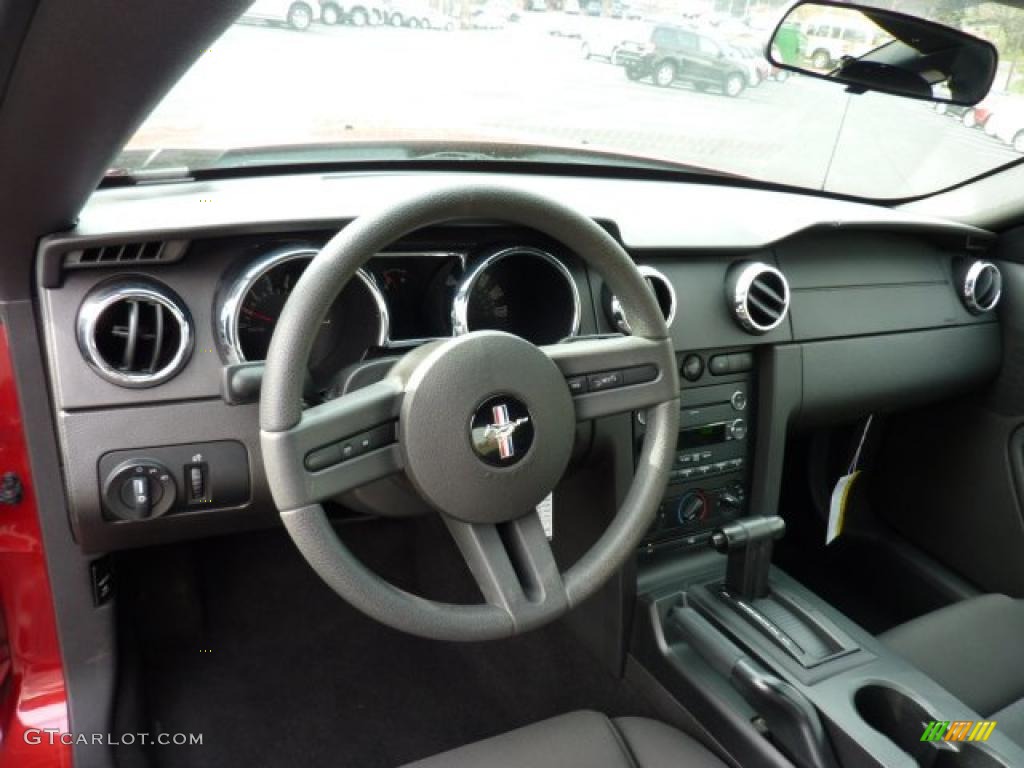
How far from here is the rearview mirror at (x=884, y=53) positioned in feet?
6.07

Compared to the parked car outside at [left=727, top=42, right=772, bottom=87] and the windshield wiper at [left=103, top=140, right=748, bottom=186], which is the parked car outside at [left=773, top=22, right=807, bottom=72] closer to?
the windshield wiper at [left=103, top=140, right=748, bottom=186]

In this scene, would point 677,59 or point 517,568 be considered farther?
point 677,59

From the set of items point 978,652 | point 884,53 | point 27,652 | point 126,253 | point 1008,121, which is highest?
point 884,53

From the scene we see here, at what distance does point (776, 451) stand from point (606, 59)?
6.97ft

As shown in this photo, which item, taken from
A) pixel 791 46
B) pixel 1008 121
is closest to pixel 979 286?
pixel 1008 121

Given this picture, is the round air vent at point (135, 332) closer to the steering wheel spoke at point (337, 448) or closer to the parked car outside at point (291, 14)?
the steering wheel spoke at point (337, 448)

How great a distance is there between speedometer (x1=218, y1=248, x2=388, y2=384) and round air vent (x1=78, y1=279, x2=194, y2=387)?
0.24ft

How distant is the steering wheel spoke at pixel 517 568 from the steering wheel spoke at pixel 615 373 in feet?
0.64

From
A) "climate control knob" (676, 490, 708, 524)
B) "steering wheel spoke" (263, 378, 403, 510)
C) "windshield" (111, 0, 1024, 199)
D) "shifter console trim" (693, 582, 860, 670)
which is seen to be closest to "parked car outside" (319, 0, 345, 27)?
"windshield" (111, 0, 1024, 199)

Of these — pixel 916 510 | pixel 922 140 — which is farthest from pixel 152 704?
pixel 922 140

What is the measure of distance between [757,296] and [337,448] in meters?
1.06

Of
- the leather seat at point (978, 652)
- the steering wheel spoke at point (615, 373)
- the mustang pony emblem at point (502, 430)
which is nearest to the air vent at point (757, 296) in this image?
the steering wheel spoke at point (615, 373)

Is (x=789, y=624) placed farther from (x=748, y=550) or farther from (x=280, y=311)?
(x=280, y=311)

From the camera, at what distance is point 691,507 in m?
1.84
